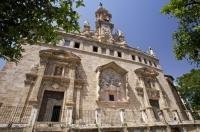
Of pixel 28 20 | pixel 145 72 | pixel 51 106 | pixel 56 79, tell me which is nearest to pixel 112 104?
pixel 51 106

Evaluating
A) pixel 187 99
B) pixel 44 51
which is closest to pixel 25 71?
pixel 44 51

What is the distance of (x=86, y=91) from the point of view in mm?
17438

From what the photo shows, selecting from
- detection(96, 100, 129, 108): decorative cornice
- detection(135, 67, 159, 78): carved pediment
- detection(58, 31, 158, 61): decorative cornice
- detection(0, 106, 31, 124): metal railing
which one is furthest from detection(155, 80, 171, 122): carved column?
detection(0, 106, 31, 124): metal railing

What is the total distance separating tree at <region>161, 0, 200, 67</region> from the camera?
32.0ft

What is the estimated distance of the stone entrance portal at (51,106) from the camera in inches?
569

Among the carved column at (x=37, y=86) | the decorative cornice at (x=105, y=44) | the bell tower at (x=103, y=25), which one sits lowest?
the carved column at (x=37, y=86)

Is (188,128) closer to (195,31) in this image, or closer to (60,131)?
(195,31)

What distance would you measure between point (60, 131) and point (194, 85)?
73.0 ft

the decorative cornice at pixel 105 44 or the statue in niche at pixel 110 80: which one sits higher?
the decorative cornice at pixel 105 44

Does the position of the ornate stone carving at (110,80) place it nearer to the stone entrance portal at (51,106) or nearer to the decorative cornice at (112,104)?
the decorative cornice at (112,104)

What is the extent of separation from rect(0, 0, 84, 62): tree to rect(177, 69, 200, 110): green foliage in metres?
23.3

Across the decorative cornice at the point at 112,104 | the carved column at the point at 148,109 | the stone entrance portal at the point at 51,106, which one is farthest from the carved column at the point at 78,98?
the carved column at the point at 148,109

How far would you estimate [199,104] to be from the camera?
26859 millimetres

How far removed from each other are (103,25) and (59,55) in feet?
40.8
